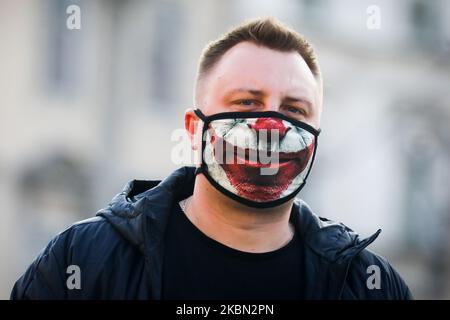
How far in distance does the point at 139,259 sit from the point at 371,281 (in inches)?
36.7

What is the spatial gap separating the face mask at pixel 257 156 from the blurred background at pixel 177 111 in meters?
6.90

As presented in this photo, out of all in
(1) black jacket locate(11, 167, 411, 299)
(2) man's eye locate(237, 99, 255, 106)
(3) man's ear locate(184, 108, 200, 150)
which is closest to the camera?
(1) black jacket locate(11, 167, 411, 299)

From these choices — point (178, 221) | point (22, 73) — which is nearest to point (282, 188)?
point (178, 221)

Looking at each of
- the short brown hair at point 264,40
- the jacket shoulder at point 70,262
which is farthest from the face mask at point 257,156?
the jacket shoulder at point 70,262

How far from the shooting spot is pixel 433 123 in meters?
13.4

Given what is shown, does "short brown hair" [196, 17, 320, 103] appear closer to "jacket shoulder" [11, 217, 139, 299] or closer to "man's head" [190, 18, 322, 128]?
"man's head" [190, 18, 322, 128]

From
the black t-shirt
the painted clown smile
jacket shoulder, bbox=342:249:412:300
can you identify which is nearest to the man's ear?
the painted clown smile

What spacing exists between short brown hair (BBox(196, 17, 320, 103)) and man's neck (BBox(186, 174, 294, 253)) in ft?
1.79

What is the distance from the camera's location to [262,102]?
3.13m

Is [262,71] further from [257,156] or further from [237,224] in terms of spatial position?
[237,224]

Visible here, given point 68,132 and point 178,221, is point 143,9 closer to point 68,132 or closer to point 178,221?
point 68,132

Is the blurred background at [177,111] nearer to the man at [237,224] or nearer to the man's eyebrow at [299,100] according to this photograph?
the man at [237,224]

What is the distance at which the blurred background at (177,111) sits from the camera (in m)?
10.6

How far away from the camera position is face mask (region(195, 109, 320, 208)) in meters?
3.12
